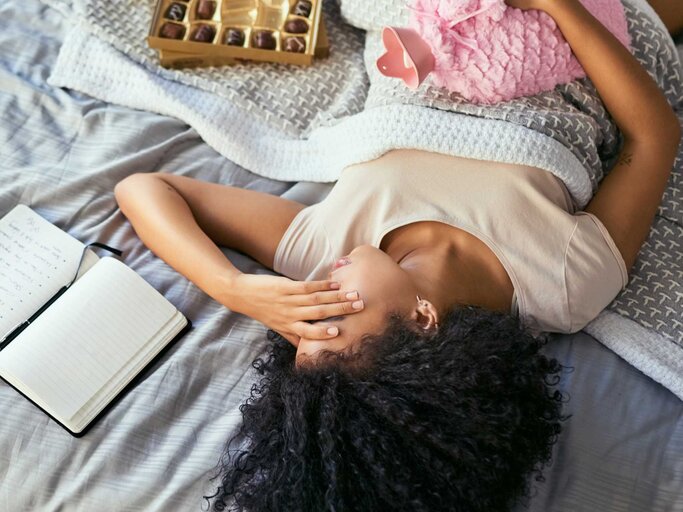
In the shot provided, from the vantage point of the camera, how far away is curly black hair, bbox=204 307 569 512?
768mm

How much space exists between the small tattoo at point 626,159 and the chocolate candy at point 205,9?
2.70 ft

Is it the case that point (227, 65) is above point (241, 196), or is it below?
above

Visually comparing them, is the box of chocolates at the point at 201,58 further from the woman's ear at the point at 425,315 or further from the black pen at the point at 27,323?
the woman's ear at the point at 425,315

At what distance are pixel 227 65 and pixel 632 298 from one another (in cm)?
87

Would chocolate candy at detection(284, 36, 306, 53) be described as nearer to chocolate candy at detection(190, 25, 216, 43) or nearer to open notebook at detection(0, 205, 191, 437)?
chocolate candy at detection(190, 25, 216, 43)

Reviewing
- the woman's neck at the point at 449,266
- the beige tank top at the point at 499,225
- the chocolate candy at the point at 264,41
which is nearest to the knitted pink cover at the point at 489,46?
the beige tank top at the point at 499,225

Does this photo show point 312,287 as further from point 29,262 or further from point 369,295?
point 29,262

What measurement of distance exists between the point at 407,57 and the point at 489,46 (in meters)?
0.14

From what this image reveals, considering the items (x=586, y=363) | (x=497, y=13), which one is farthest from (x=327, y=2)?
(x=586, y=363)

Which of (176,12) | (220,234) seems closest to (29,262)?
(220,234)

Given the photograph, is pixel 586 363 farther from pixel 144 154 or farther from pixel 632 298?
pixel 144 154

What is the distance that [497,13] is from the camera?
1.05 metres

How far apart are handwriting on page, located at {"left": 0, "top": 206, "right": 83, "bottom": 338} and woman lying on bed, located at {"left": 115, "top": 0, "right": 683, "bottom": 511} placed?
Answer: 13 cm

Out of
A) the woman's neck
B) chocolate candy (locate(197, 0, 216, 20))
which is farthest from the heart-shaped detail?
chocolate candy (locate(197, 0, 216, 20))
